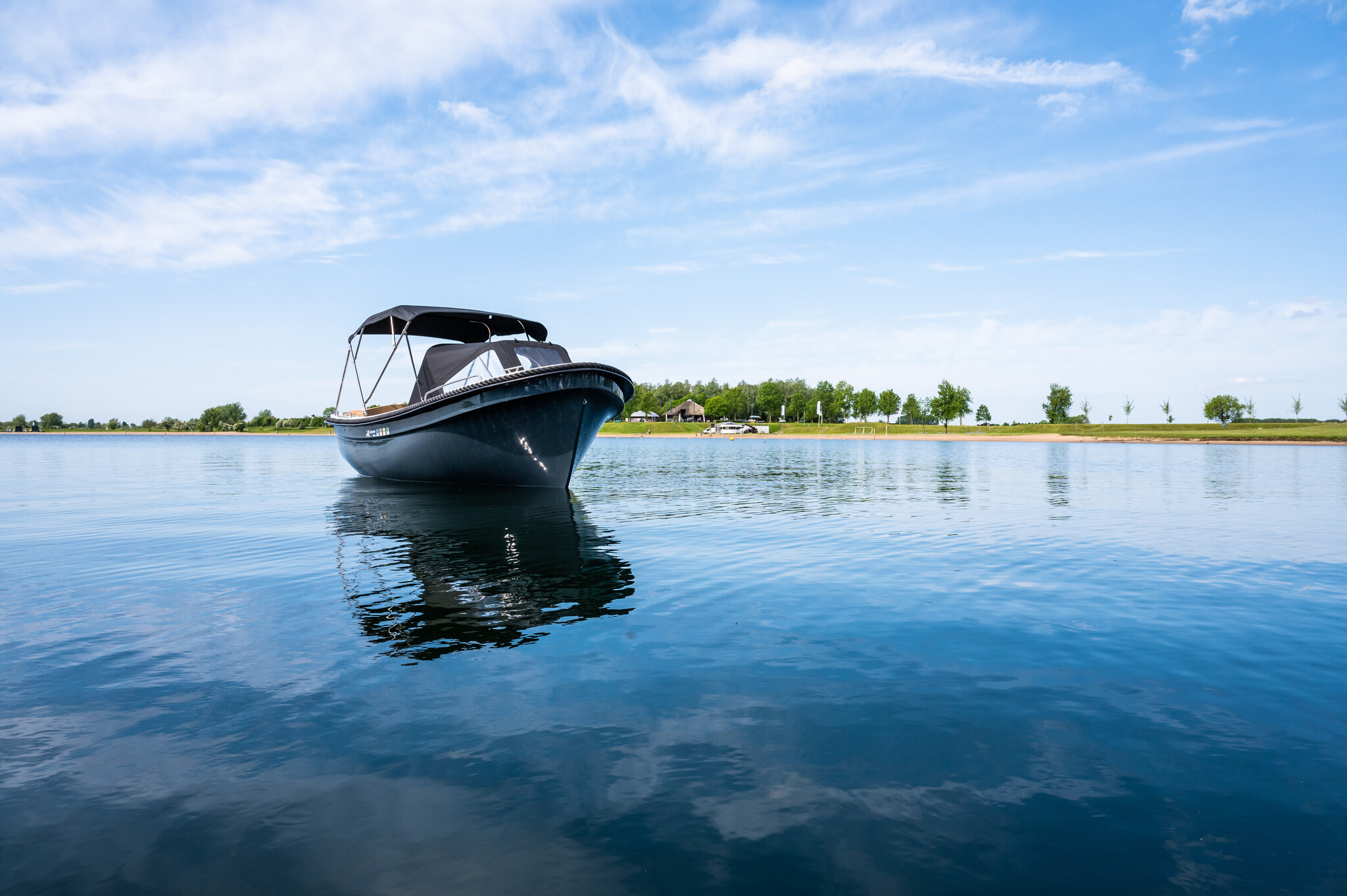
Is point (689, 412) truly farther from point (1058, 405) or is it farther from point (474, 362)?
point (474, 362)

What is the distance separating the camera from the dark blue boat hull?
2034cm

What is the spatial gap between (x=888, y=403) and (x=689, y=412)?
167 ft

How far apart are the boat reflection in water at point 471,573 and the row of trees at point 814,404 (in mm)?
122513

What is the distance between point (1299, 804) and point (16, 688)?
995 cm

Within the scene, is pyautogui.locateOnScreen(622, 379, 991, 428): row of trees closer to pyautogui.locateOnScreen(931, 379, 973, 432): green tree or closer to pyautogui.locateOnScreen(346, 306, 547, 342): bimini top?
pyautogui.locateOnScreen(931, 379, 973, 432): green tree

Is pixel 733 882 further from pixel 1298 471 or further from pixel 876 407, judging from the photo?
pixel 876 407

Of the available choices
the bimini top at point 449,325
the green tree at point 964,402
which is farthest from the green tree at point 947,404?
the bimini top at point 449,325

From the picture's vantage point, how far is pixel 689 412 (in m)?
170

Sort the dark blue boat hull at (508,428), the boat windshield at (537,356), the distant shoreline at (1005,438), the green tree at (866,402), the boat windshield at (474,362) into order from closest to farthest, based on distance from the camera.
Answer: the dark blue boat hull at (508,428), the boat windshield at (474,362), the boat windshield at (537,356), the distant shoreline at (1005,438), the green tree at (866,402)

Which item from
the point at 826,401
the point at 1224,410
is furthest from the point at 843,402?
the point at 1224,410

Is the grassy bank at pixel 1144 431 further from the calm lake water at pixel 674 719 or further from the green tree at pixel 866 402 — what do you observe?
the calm lake water at pixel 674 719

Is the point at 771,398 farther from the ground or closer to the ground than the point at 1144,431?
farther from the ground

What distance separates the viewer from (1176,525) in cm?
1655

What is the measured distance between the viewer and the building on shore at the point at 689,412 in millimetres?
168750
